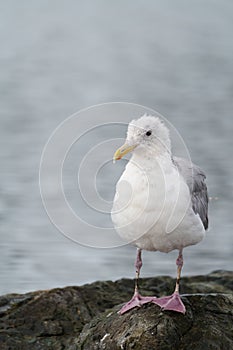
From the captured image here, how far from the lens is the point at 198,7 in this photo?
23891 millimetres

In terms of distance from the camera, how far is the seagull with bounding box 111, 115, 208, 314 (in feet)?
19.0

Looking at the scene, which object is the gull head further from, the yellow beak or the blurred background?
the blurred background

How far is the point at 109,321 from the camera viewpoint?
6.29m

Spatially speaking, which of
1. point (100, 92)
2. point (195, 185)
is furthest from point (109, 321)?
point (100, 92)

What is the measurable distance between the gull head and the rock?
54.4 inches

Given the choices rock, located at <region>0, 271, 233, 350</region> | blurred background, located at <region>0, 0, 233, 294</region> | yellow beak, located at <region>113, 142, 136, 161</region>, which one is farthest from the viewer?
blurred background, located at <region>0, 0, 233, 294</region>

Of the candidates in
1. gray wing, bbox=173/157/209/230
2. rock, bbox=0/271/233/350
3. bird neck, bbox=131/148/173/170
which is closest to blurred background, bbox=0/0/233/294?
rock, bbox=0/271/233/350

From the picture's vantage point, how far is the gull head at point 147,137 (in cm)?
590

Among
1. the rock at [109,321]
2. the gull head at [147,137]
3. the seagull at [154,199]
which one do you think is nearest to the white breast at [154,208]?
the seagull at [154,199]

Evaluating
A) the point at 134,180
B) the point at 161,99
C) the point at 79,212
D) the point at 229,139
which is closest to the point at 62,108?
the point at 161,99

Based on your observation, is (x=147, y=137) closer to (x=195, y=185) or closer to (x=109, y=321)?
(x=195, y=185)

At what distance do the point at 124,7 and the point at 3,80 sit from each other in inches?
277

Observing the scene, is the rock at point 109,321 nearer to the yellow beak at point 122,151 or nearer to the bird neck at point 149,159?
the bird neck at point 149,159

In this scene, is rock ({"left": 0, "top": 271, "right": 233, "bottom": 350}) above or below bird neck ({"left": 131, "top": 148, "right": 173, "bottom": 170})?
below
